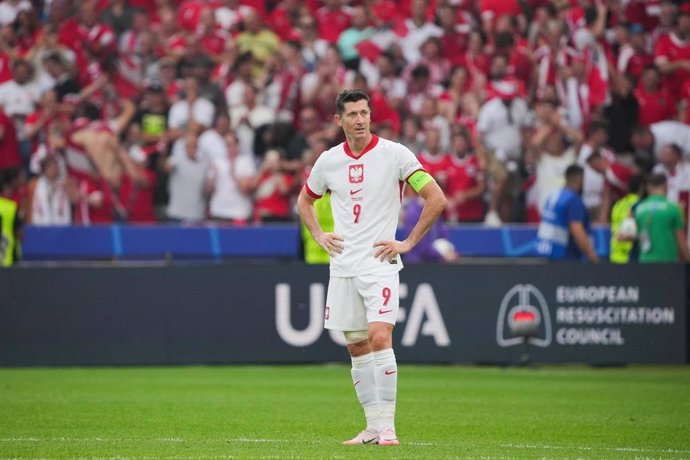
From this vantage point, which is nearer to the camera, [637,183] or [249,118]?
[637,183]

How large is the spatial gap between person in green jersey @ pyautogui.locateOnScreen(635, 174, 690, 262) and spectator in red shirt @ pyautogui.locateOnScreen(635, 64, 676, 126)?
3.06 metres

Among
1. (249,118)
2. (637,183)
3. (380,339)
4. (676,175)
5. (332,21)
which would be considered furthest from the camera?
(332,21)

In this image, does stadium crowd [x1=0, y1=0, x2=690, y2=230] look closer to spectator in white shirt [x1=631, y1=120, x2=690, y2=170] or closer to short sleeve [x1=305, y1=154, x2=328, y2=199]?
spectator in white shirt [x1=631, y1=120, x2=690, y2=170]

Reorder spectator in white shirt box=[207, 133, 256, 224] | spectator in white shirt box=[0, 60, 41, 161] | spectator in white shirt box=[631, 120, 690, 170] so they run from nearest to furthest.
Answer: spectator in white shirt box=[207, 133, 256, 224] < spectator in white shirt box=[631, 120, 690, 170] < spectator in white shirt box=[0, 60, 41, 161]

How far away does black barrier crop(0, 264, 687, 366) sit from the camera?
54.7 ft

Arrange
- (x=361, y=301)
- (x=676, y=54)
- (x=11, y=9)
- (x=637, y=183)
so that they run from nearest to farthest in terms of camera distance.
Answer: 1. (x=361, y=301)
2. (x=637, y=183)
3. (x=676, y=54)
4. (x=11, y=9)

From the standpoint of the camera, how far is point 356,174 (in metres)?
9.23

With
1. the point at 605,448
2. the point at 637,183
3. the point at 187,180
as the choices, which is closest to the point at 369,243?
the point at 605,448

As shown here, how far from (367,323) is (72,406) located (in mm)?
3974

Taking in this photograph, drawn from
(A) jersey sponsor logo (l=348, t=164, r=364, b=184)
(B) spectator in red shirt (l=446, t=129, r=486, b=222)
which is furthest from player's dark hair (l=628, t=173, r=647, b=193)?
(A) jersey sponsor logo (l=348, t=164, r=364, b=184)

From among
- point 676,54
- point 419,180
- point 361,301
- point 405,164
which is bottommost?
point 361,301

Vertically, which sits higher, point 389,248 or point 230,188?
point 230,188

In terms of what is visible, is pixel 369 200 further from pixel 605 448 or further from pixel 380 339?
pixel 605 448

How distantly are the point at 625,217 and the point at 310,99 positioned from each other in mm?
5502
